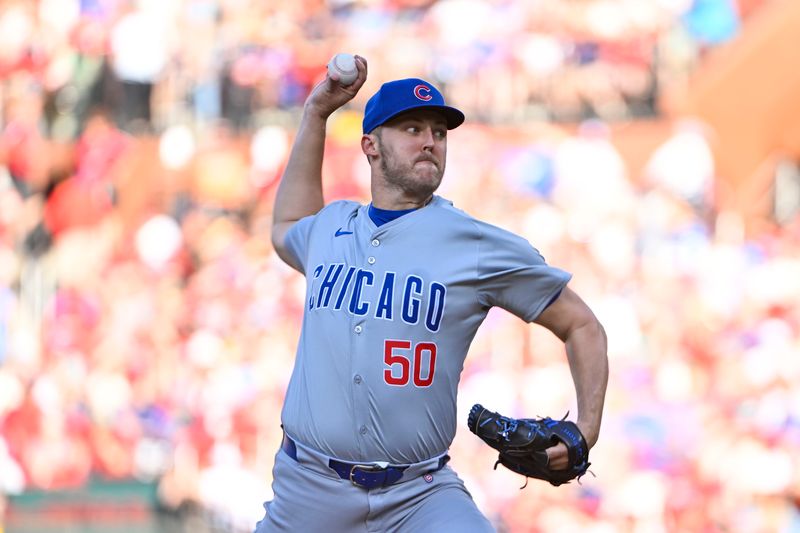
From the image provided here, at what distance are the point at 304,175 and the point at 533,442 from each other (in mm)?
1242

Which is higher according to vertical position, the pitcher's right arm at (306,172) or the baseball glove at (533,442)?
the pitcher's right arm at (306,172)

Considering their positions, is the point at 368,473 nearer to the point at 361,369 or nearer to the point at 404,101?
the point at 361,369

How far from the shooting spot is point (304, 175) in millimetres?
4016

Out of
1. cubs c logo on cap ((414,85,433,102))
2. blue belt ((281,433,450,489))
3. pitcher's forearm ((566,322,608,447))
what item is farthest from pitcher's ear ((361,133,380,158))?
blue belt ((281,433,450,489))

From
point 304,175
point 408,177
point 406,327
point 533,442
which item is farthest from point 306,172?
point 533,442

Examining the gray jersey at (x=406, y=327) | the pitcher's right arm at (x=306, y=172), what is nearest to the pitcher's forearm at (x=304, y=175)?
the pitcher's right arm at (x=306, y=172)

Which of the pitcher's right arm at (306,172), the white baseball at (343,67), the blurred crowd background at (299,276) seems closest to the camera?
the white baseball at (343,67)

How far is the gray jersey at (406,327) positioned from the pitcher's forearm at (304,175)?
0.53 metres

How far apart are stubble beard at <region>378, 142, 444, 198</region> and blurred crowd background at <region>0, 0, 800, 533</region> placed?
4286 millimetres

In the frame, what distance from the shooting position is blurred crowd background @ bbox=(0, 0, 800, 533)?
7809 mm

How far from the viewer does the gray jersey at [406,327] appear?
3.36 metres

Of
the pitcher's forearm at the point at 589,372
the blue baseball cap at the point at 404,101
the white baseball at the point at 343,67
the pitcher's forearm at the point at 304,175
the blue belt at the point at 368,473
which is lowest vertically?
the blue belt at the point at 368,473

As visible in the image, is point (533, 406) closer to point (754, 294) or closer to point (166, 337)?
point (754, 294)

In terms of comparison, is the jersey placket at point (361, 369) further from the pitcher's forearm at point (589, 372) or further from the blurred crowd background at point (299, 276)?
the blurred crowd background at point (299, 276)
